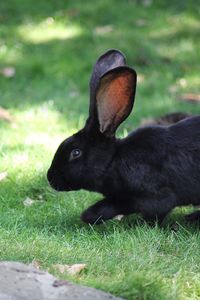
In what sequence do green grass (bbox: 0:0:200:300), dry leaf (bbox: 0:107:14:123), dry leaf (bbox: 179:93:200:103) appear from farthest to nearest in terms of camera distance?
dry leaf (bbox: 179:93:200:103)
dry leaf (bbox: 0:107:14:123)
green grass (bbox: 0:0:200:300)

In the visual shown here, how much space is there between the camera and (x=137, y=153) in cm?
535

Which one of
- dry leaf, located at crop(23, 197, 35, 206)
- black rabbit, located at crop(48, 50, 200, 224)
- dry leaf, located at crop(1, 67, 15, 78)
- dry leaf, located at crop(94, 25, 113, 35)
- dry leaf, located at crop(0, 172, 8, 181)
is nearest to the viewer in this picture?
black rabbit, located at crop(48, 50, 200, 224)

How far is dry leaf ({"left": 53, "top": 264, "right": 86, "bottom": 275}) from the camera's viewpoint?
4.17 meters

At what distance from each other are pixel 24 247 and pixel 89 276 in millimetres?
568

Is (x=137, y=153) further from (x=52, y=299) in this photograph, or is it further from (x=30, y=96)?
(x=30, y=96)

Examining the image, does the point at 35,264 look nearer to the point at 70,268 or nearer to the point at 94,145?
the point at 70,268

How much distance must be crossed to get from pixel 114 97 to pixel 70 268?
4.87 feet

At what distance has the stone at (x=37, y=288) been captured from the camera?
3596 millimetres

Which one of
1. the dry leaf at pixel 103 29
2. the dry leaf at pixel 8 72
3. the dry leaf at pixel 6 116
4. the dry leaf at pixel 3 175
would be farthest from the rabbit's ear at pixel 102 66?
the dry leaf at pixel 103 29

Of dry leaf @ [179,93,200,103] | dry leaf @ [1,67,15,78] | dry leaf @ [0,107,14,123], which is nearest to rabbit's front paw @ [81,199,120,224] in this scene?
dry leaf @ [0,107,14,123]

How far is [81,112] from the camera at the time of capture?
9.10 meters

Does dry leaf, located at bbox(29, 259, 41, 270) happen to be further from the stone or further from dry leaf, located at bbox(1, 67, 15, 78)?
dry leaf, located at bbox(1, 67, 15, 78)

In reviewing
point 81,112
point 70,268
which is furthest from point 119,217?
point 81,112

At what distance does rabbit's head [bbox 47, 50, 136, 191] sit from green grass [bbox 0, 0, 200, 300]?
351 millimetres
